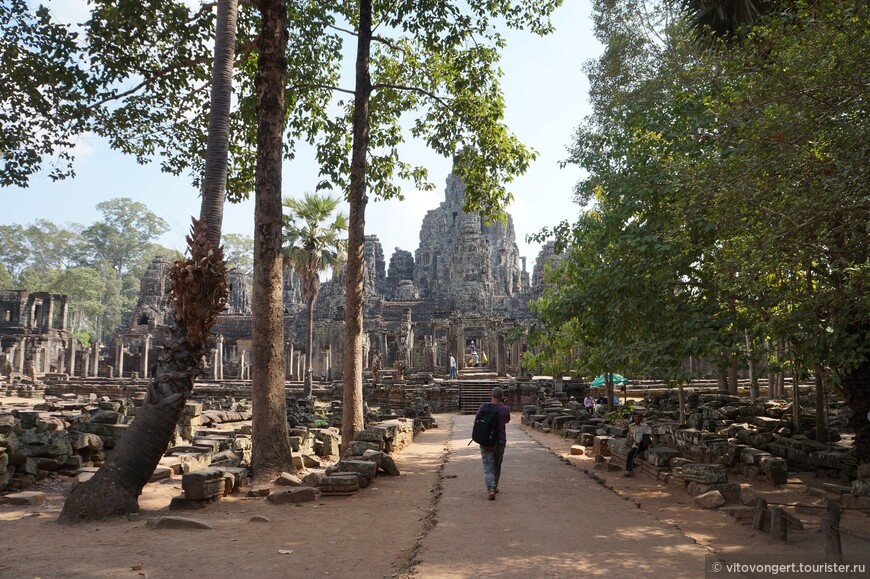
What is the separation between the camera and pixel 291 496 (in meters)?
7.60

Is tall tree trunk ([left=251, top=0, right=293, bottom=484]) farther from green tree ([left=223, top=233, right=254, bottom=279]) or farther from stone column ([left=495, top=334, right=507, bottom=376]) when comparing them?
green tree ([left=223, top=233, right=254, bottom=279])

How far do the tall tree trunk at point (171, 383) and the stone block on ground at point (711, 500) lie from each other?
6195 millimetres

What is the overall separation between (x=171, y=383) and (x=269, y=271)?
7.01 ft

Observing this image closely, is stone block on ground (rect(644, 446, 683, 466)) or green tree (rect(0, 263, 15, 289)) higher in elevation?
green tree (rect(0, 263, 15, 289))

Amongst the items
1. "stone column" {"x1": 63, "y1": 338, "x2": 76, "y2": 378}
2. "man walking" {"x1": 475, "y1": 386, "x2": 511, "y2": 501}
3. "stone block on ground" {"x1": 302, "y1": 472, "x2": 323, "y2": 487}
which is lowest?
"stone block on ground" {"x1": 302, "y1": 472, "x2": 323, "y2": 487}

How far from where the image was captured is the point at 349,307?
11.4 meters

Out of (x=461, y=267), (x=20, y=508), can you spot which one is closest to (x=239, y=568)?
(x=20, y=508)

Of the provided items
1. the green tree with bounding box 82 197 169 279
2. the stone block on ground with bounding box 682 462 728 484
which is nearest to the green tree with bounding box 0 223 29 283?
the green tree with bounding box 82 197 169 279

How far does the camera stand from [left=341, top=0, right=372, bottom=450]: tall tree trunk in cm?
1142

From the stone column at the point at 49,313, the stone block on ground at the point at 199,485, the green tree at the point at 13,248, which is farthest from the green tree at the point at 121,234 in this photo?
the stone block on ground at the point at 199,485

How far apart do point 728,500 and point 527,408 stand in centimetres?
1518

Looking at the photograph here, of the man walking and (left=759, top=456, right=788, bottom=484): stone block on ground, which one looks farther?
(left=759, top=456, right=788, bottom=484): stone block on ground

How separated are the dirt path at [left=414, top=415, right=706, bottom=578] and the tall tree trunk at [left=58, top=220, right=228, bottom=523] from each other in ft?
10.6

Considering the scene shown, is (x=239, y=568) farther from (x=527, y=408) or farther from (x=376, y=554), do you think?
(x=527, y=408)
